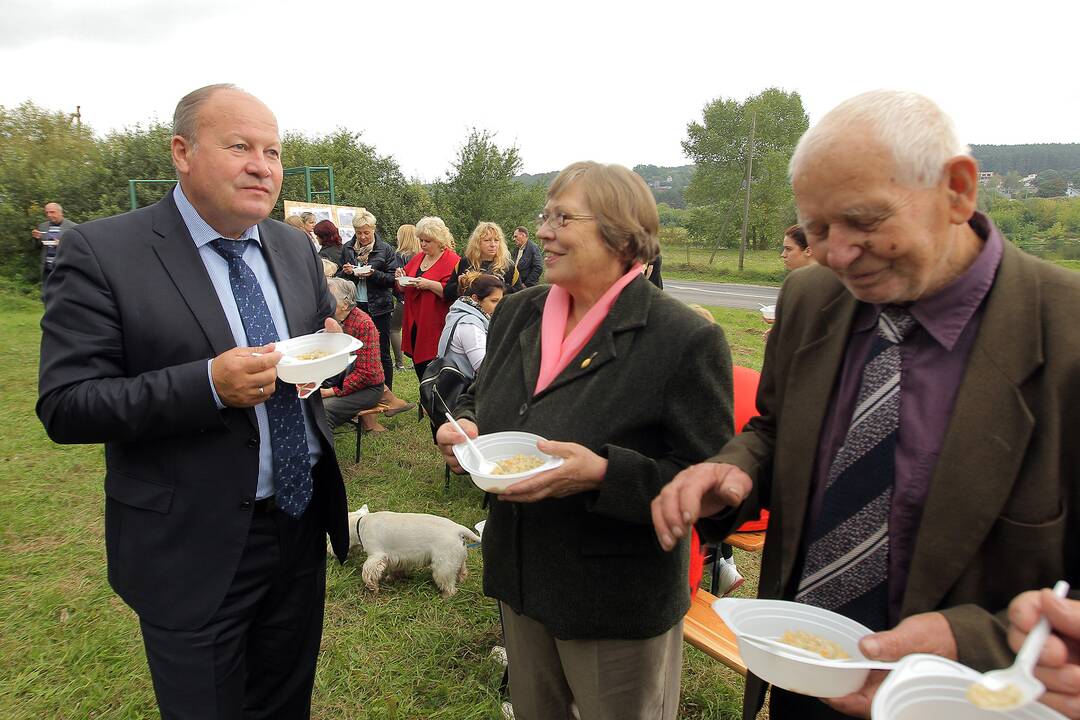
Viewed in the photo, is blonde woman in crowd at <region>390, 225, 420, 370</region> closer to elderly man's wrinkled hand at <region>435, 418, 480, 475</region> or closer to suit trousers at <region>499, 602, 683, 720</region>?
elderly man's wrinkled hand at <region>435, 418, 480, 475</region>

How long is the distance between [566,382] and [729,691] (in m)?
2.11

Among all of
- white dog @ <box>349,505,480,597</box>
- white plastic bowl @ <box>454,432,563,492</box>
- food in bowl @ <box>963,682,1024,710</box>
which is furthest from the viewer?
white dog @ <box>349,505,480,597</box>

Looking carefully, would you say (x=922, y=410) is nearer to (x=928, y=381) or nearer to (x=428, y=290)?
(x=928, y=381)

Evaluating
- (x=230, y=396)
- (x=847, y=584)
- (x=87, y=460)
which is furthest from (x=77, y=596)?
(x=847, y=584)

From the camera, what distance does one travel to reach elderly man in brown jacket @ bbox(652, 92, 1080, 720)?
1.03 m

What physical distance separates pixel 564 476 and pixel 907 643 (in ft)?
2.57

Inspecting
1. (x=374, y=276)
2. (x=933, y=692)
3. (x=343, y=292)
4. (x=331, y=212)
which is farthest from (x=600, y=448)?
(x=331, y=212)

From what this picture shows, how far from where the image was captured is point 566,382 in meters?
1.77

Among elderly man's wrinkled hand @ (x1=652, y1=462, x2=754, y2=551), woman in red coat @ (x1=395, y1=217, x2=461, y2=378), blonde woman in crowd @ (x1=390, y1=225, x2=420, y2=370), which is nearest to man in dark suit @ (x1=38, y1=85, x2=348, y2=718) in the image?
elderly man's wrinkled hand @ (x1=652, y1=462, x2=754, y2=551)

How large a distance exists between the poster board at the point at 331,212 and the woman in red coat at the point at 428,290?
4.70 metres

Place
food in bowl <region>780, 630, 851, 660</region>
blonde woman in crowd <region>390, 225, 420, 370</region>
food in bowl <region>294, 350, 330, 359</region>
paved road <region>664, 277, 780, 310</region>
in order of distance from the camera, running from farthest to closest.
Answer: paved road <region>664, 277, 780, 310</region>, blonde woman in crowd <region>390, 225, 420, 370</region>, food in bowl <region>294, 350, 330, 359</region>, food in bowl <region>780, 630, 851, 660</region>

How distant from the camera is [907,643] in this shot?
0.99 meters

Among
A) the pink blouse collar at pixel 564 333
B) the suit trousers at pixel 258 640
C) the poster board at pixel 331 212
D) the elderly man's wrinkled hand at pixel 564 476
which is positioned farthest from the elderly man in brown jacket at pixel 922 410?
the poster board at pixel 331 212

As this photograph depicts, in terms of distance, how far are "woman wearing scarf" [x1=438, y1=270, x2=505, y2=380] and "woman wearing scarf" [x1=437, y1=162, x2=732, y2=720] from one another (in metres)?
2.42
